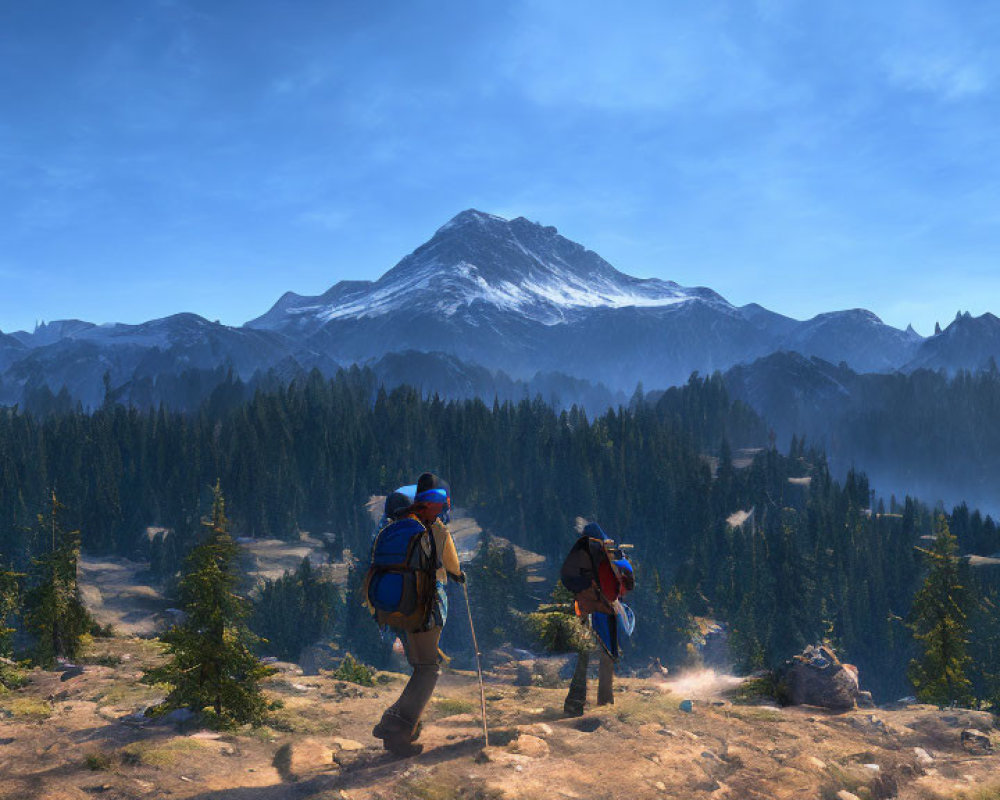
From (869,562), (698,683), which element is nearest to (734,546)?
(869,562)

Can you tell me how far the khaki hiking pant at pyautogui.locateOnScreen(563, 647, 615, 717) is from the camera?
441 inches

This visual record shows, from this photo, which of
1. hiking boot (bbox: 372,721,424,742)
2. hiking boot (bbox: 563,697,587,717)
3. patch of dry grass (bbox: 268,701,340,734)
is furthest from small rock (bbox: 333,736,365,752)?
hiking boot (bbox: 563,697,587,717)

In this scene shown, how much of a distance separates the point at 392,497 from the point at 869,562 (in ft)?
366

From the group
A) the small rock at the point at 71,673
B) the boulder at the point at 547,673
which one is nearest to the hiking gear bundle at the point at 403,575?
the small rock at the point at 71,673

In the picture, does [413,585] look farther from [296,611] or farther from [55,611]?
[296,611]

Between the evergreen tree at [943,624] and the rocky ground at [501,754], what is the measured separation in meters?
20.8

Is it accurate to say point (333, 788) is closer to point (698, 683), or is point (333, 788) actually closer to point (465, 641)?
point (698, 683)

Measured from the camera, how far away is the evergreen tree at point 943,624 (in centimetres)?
3058

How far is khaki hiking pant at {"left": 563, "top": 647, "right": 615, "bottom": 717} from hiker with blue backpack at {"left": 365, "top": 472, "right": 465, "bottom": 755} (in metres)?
3.32

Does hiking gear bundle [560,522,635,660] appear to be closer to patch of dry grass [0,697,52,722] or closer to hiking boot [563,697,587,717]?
hiking boot [563,697,587,717]

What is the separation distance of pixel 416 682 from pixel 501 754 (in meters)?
1.48

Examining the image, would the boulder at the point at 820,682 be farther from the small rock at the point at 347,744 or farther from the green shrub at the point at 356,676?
the green shrub at the point at 356,676

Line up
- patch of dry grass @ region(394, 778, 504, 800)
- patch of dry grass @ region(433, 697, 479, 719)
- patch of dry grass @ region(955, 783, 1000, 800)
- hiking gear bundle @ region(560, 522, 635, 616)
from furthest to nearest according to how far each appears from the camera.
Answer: patch of dry grass @ region(433, 697, 479, 719) → hiking gear bundle @ region(560, 522, 635, 616) → patch of dry grass @ region(955, 783, 1000, 800) → patch of dry grass @ region(394, 778, 504, 800)

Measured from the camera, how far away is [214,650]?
1117 centimetres
